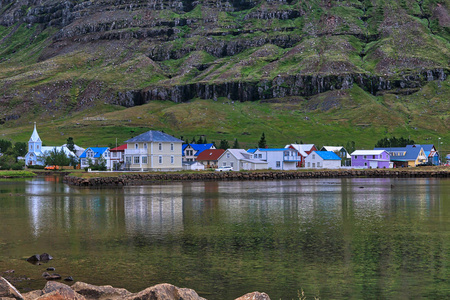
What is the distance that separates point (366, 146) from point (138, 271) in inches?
7097

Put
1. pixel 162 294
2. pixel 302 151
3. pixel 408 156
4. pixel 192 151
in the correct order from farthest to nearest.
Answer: pixel 408 156
pixel 192 151
pixel 302 151
pixel 162 294

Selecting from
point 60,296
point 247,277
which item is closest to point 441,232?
point 247,277

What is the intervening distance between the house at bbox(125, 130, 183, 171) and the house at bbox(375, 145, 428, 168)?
7036cm

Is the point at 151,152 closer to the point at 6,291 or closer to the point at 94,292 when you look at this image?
the point at 94,292

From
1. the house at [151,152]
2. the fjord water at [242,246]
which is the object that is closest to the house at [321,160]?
the house at [151,152]

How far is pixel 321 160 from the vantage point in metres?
142

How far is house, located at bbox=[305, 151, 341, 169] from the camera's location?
143m

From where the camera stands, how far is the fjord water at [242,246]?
82.9ft

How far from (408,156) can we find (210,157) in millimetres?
58032

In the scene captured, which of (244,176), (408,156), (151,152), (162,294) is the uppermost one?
(151,152)

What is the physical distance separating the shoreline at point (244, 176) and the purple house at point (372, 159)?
47.9ft

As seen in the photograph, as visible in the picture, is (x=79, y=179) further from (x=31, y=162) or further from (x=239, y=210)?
(x=31, y=162)

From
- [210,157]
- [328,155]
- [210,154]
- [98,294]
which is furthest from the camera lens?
[328,155]

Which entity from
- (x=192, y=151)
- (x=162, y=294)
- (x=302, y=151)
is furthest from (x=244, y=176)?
(x=162, y=294)
